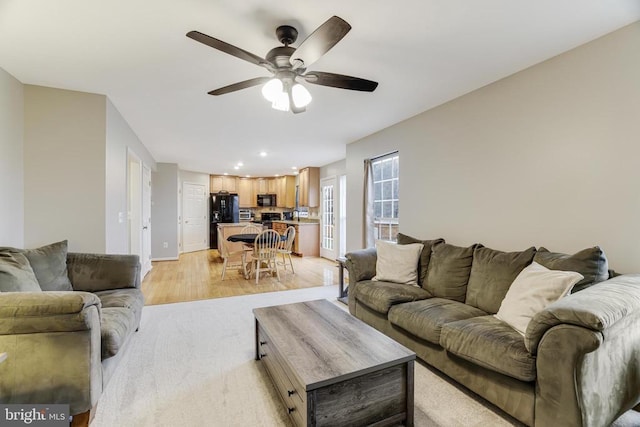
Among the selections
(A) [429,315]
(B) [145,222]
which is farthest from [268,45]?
(B) [145,222]

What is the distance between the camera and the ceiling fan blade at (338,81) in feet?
6.25

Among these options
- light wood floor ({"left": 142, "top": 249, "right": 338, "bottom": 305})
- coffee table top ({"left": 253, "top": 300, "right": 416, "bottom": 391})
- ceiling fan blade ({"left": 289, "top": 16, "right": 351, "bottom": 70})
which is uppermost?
ceiling fan blade ({"left": 289, "top": 16, "right": 351, "bottom": 70})

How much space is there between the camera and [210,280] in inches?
189

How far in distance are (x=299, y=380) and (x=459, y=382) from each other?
3.84 feet

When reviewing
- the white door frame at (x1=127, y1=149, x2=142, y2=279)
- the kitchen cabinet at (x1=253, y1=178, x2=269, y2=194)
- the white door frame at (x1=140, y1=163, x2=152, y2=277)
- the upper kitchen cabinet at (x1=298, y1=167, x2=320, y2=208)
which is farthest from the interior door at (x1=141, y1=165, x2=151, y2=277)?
the kitchen cabinet at (x1=253, y1=178, x2=269, y2=194)

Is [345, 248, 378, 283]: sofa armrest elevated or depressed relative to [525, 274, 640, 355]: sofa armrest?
depressed

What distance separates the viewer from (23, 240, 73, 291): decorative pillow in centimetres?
220

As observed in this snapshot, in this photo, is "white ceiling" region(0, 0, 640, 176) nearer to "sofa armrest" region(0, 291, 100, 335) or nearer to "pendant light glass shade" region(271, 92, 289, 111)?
"pendant light glass shade" region(271, 92, 289, 111)

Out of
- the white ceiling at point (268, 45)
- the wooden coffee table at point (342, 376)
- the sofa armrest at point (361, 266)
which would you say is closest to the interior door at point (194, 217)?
the white ceiling at point (268, 45)

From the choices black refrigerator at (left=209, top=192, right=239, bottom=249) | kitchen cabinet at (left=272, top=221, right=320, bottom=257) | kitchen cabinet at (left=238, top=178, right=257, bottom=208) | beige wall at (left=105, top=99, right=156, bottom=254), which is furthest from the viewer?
kitchen cabinet at (left=238, top=178, right=257, bottom=208)

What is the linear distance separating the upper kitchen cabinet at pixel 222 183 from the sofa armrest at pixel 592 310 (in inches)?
332

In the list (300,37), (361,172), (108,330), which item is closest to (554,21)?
(300,37)

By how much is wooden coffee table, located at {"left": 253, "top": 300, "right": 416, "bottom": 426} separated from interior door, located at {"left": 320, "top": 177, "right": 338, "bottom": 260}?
4.86 metres

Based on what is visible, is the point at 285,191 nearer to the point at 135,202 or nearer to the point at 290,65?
the point at 135,202
